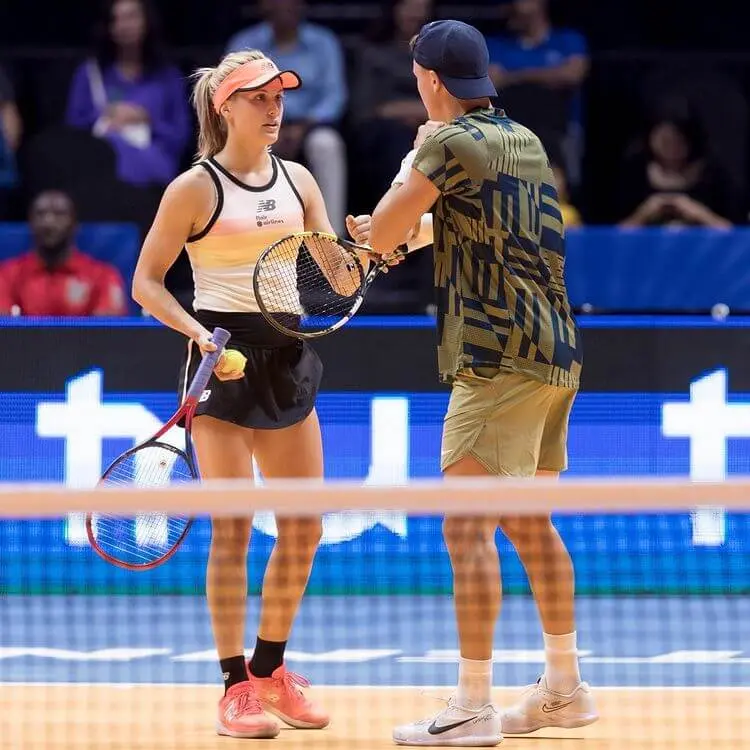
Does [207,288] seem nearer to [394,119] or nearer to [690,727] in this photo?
[690,727]

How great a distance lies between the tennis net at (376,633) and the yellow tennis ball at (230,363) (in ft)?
1.94

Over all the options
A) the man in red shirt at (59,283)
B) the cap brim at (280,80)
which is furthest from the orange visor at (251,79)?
the man in red shirt at (59,283)

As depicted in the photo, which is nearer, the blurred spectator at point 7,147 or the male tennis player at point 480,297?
the male tennis player at point 480,297

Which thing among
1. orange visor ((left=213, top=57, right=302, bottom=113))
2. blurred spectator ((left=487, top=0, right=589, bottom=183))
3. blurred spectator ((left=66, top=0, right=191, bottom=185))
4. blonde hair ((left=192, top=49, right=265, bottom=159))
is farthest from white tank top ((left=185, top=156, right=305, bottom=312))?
blurred spectator ((left=487, top=0, right=589, bottom=183))

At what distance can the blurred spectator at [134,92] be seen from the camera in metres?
11.6

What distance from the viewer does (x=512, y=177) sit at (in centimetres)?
534

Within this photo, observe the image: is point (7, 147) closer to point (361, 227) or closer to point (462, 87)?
point (361, 227)

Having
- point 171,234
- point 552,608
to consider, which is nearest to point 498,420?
point 552,608

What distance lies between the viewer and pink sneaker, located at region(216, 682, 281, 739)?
5.59m

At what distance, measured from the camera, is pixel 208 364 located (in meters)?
5.55

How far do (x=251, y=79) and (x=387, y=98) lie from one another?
6244mm

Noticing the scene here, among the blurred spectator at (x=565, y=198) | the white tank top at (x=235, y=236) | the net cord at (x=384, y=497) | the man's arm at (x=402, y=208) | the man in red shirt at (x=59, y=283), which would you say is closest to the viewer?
the net cord at (x=384, y=497)

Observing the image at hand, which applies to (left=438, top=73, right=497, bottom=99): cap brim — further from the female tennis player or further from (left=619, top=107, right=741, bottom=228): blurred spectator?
(left=619, top=107, right=741, bottom=228): blurred spectator

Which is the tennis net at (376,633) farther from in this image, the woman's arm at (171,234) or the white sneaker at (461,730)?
the woman's arm at (171,234)
